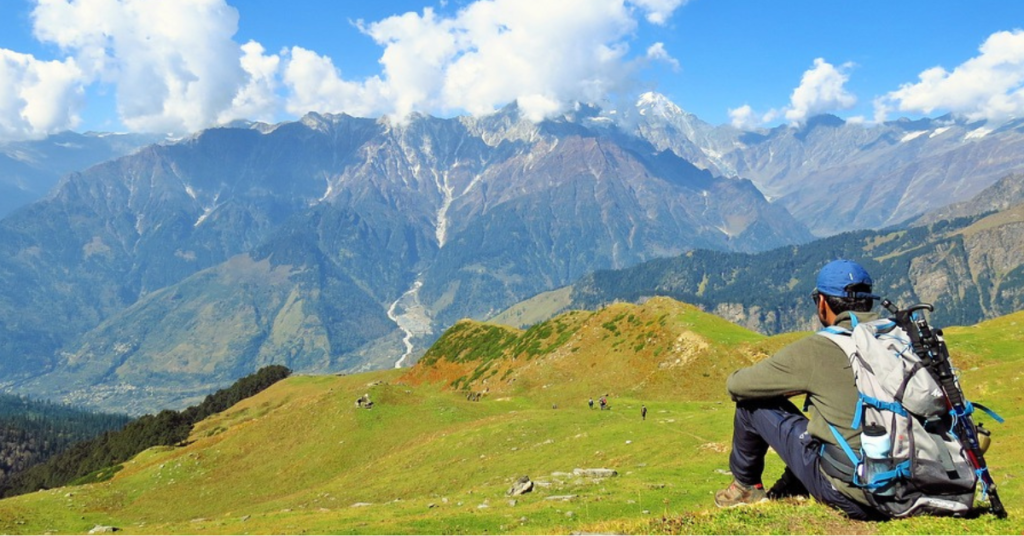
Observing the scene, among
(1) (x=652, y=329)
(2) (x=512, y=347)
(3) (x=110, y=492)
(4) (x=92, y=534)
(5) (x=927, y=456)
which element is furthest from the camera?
(2) (x=512, y=347)

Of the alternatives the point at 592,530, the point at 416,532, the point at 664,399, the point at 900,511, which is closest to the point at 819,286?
the point at 900,511

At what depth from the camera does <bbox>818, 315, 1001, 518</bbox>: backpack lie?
8109 millimetres

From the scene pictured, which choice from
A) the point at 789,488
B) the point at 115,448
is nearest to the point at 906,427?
the point at 789,488

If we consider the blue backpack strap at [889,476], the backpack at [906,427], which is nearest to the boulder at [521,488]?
the blue backpack strap at [889,476]

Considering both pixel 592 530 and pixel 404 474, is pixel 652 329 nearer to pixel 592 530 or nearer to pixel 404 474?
pixel 404 474

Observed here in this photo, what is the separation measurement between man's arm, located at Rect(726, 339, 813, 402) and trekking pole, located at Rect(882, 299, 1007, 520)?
4.74ft

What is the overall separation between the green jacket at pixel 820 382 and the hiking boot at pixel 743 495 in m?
2.12

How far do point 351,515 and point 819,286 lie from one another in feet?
80.6

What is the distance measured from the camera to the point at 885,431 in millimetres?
8328

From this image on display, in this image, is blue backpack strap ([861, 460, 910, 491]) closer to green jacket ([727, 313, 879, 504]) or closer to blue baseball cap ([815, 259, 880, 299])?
green jacket ([727, 313, 879, 504])

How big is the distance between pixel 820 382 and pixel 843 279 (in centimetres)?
182

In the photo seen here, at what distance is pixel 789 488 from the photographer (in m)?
11.4

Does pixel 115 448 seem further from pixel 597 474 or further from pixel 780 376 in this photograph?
pixel 780 376

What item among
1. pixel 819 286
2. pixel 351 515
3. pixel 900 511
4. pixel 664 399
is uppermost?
pixel 819 286
